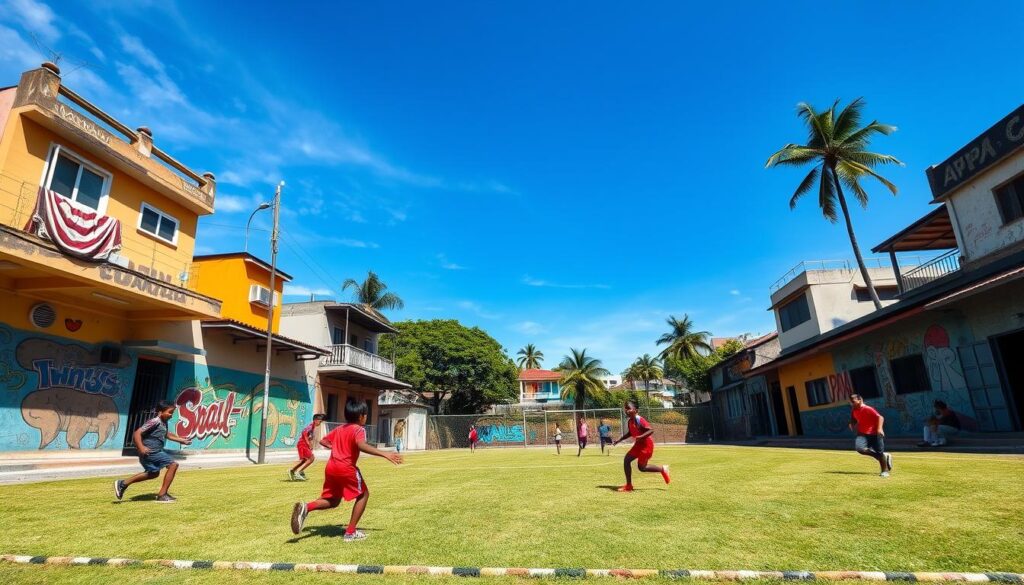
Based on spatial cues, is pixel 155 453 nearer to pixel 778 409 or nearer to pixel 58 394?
pixel 58 394

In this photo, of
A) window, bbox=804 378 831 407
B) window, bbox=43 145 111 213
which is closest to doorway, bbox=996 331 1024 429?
window, bbox=804 378 831 407

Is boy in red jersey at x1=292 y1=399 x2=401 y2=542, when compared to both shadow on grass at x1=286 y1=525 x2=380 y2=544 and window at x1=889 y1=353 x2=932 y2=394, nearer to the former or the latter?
shadow on grass at x1=286 y1=525 x2=380 y2=544

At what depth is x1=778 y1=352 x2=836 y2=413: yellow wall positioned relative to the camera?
22.3m

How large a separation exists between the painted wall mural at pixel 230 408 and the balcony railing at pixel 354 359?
236 centimetres

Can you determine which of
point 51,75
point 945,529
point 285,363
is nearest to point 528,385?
point 285,363

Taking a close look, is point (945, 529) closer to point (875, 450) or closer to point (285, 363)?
point (875, 450)

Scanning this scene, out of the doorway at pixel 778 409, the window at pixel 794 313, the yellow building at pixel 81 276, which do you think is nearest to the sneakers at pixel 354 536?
the yellow building at pixel 81 276

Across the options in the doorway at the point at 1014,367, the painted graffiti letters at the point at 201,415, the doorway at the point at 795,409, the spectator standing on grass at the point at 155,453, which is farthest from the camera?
the doorway at the point at 795,409

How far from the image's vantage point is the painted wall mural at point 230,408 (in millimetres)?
17438

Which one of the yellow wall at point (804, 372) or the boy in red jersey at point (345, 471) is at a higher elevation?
the yellow wall at point (804, 372)

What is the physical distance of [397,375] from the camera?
45.2m

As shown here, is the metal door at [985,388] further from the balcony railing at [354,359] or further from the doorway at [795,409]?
the balcony railing at [354,359]

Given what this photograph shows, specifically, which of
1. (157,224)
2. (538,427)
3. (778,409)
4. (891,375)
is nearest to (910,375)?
(891,375)

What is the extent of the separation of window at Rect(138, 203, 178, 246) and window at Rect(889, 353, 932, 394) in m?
25.6
